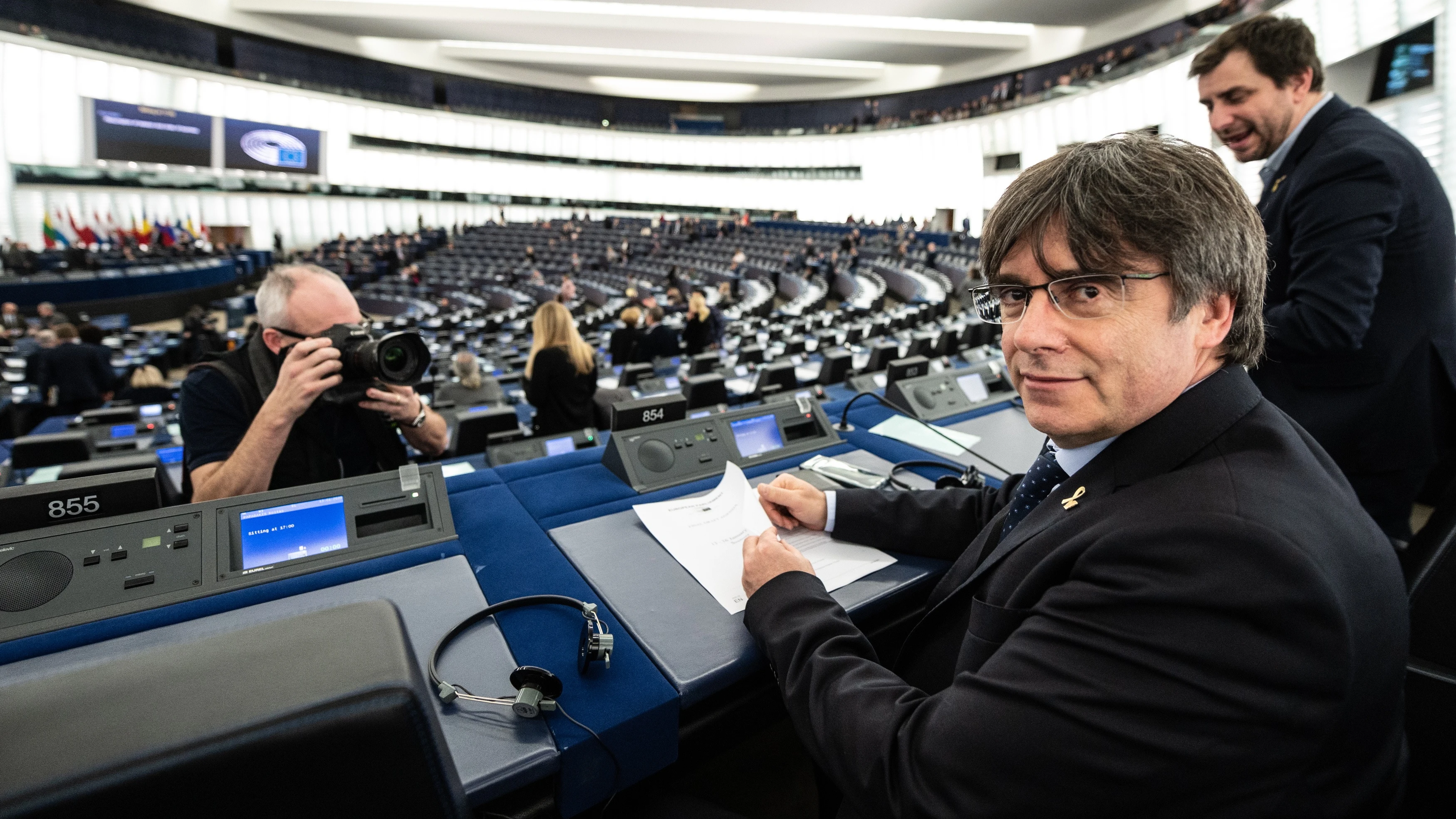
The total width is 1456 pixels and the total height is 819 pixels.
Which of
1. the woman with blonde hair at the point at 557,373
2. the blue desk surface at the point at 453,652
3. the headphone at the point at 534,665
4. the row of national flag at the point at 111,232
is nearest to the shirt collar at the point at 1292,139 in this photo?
the headphone at the point at 534,665

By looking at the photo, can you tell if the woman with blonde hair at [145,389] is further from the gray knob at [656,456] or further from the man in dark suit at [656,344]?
the gray knob at [656,456]

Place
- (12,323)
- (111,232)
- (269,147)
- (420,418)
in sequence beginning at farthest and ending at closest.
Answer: (269,147), (111,232), (12,323), (420,418)

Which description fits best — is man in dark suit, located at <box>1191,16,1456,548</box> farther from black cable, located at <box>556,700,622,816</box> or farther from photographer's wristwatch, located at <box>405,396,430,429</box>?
photographer's wristwatch, located at <box>405,396,430,429</box>

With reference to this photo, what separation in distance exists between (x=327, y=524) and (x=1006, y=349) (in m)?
1.25

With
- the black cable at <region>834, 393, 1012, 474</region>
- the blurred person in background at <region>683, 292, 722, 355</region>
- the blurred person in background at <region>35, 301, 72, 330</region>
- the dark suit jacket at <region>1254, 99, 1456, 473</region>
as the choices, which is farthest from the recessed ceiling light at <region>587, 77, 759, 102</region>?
the dark suit jacket at <region>1254, 99, 1456, 473</region>

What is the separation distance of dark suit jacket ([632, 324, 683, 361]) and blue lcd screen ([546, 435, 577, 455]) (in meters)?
4.27

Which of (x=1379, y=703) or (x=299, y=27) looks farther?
(x=299, y=27)

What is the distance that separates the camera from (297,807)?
0.39 meters

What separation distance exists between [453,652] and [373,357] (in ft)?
2.85

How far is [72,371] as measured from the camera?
6488mm

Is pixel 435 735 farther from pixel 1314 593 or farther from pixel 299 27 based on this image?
pixel 299 27

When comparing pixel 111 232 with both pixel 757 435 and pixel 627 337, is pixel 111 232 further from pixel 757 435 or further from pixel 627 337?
pixel 757 435

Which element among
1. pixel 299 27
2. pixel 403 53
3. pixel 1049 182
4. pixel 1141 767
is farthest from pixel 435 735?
pixel 403 53

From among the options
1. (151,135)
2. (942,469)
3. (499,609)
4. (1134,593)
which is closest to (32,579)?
(499,609)
